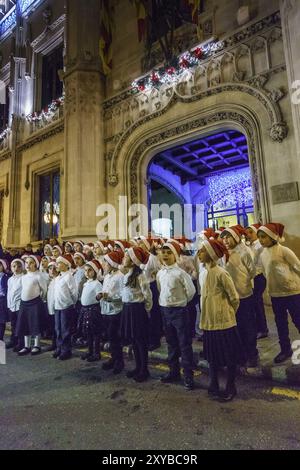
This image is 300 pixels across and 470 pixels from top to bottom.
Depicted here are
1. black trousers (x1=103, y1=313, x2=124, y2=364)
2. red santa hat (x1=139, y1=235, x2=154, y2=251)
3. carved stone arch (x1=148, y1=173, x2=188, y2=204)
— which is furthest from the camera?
carved stone arch (x1=148, y1=173, x2=188, y2=204)

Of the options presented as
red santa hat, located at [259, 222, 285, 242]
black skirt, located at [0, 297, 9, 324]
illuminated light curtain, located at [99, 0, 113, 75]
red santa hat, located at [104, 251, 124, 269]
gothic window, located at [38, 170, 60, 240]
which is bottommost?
black skirt, located at [0, 297, 9, 324]

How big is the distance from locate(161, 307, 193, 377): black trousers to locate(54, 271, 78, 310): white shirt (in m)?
1.96

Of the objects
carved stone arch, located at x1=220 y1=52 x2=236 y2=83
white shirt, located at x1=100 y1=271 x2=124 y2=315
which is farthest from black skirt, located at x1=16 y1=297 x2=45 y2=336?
carved stone arch, located at x1=220 y1=52 x2=236 y2=83

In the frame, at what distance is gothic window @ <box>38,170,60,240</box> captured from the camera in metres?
12.1

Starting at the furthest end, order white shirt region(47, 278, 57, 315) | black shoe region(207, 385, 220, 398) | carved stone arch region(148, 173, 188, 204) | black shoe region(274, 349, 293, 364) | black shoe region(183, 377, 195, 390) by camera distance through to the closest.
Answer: carved stone arch region(148, 173, 188, 204) < white shirt region(47, 278, 57, 315) < black shoe region(274, 349, 293, 364) < black shoe region(183, 377, 195, 390) < black shoe region(207, 385, 220, 398)

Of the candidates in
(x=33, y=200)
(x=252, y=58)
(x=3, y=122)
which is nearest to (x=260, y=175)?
(x=252, y=58)

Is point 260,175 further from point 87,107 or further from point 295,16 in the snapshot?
point 87,107

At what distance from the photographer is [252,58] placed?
7688 millimetres

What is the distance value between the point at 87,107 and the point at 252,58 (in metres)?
5.68

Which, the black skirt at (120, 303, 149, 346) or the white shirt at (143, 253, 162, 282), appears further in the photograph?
the white shirt at (143, 253, 162, 282)

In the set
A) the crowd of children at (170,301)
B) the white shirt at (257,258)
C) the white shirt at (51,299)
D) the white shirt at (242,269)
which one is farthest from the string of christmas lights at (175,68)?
the white shirt at (51,299)

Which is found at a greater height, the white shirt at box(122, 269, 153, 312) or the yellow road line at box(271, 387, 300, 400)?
the white shirt at box(122, 269, 153, 312)

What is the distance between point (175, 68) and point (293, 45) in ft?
11.9

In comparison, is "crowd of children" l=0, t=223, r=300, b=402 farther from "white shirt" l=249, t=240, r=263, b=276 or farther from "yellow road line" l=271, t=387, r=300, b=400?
"yellow road line" l=271, t=387, r=300, b=400
